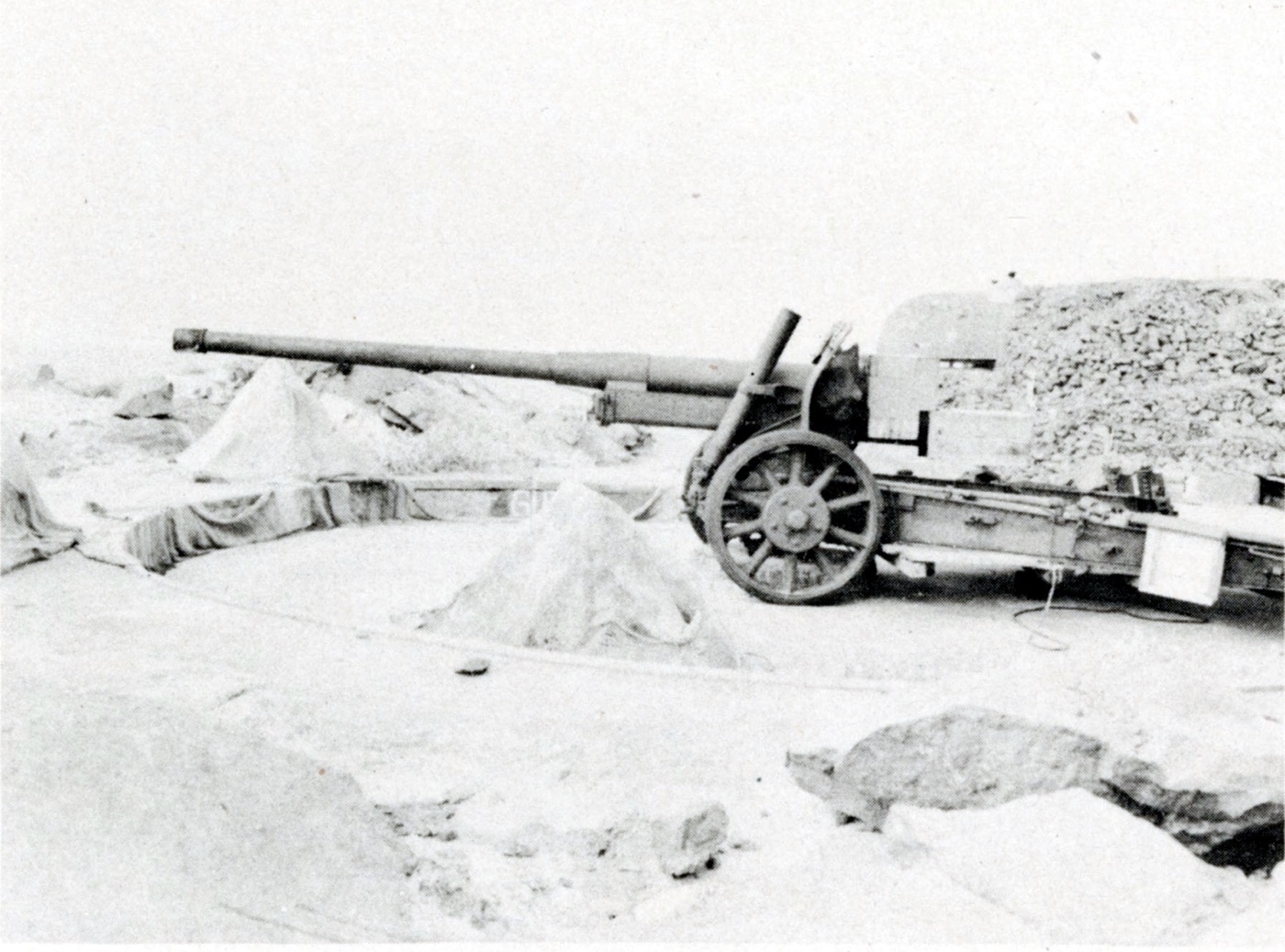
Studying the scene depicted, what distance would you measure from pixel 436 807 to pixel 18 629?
3.18 meters

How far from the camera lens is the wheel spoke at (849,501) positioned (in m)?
7.48

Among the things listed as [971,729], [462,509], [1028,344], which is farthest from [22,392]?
[971,729]

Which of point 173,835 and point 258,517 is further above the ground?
point 173,835

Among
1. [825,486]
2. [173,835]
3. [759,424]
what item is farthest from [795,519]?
[173,835]

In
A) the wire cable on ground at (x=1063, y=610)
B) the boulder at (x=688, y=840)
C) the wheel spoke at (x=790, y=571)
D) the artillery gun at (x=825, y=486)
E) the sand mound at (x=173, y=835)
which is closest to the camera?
the sand mound at (x=173, y=835)

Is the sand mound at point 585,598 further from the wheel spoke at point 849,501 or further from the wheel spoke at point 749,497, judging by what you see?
the wheel spoke at point 849,501

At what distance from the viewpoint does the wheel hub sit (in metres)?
7.47

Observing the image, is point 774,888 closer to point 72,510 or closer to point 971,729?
point 971,729

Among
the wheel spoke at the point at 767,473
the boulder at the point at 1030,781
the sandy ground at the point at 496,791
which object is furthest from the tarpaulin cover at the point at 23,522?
the boulder at the point at 1030,781

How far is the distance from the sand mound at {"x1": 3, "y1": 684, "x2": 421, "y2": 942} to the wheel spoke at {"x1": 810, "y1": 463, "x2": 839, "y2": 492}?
16.9ft

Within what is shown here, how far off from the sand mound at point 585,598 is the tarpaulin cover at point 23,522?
108 inches

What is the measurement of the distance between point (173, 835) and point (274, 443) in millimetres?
11585

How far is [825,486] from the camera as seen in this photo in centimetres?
757

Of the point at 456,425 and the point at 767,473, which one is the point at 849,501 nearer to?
the point at 767,473
